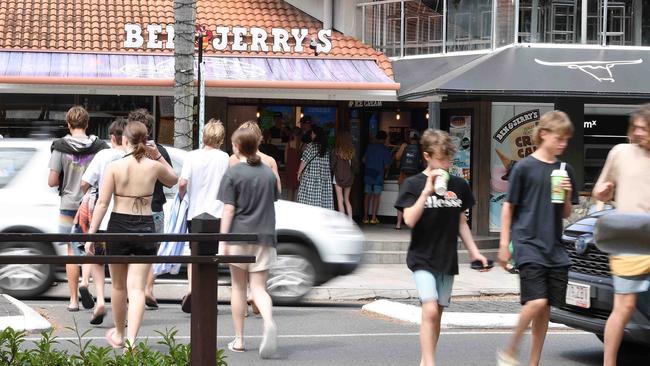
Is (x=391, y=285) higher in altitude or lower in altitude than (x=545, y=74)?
lower

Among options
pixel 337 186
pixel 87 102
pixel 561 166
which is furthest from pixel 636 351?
pixel 87 102

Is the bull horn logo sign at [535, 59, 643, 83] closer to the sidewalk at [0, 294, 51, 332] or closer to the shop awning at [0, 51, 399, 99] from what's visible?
the shop awning at [0, 51, 399, 99]

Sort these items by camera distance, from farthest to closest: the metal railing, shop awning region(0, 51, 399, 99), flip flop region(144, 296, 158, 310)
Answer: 1. shop awning region(0, 51, 399, 99)
2. flip flop region(144, 296, 158, 310)
3. the metal railing

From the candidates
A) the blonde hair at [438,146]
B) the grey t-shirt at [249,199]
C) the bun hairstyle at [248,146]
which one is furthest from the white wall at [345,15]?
the blonde hair at [438,146]

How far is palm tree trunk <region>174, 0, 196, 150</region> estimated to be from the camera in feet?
45.9

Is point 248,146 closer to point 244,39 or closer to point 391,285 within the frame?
point 391,285

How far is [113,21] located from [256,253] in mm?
11825

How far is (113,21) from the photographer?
749 inches

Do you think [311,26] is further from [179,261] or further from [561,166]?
[179,261]

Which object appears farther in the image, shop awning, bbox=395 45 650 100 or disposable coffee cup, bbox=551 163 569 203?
shop awning, bbox=395 45 650 100

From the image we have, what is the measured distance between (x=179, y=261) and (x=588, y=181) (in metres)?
13.2

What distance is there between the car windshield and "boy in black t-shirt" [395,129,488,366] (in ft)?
17.6

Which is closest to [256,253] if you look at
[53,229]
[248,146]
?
[248,146]

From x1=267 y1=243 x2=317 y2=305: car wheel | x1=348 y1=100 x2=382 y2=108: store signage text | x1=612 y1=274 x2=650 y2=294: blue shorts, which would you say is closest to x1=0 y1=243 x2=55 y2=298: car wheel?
x1=267 y1=243 x2=317 y2=305: car wheel
